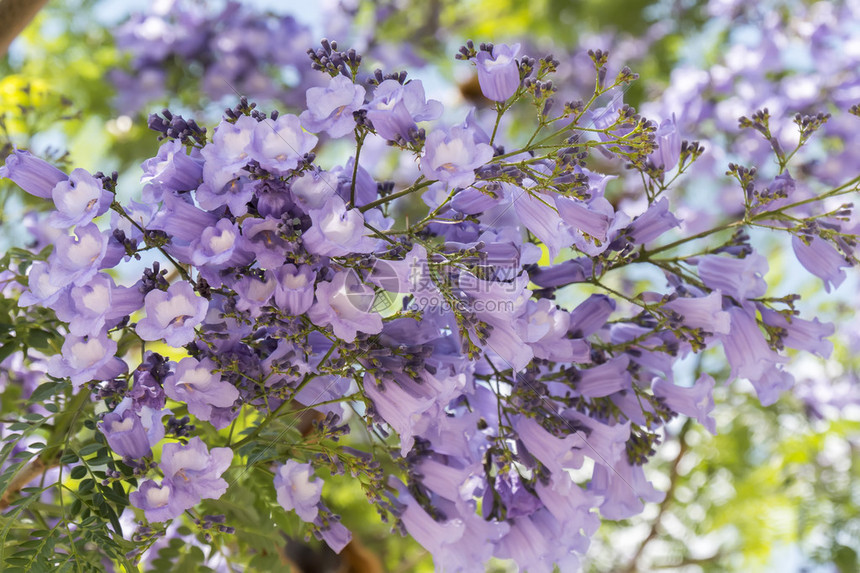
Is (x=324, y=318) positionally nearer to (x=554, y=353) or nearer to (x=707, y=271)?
(x=554, y=353)

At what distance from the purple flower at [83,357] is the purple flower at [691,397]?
465 millimetres

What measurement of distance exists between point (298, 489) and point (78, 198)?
28 cm

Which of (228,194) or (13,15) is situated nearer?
(228,194)

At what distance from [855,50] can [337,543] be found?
171cm

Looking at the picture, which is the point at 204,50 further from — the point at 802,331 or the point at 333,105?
the point at 802,331

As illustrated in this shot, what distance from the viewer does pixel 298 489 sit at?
2.09ft

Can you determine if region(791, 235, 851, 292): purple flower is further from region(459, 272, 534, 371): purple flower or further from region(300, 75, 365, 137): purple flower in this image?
region(300, 75, 365, 137): purple flower

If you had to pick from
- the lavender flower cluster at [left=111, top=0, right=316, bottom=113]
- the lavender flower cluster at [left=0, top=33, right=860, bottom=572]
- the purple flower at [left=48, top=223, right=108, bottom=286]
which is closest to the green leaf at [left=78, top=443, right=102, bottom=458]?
the lavender flower cluster at [left=0, top=33, right=860, bottom=572]

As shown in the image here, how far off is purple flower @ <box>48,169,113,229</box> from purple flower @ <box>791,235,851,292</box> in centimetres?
59

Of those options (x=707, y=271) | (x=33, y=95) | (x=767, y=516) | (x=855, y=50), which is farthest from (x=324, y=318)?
(x=855, y=50)

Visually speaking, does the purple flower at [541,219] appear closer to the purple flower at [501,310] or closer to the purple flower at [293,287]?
the purple flower at [501,310]

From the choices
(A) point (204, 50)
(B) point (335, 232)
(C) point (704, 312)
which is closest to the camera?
(B) point (335, 232)

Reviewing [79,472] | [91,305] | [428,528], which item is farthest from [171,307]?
[428,528]

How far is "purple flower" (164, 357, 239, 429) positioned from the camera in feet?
1.90
